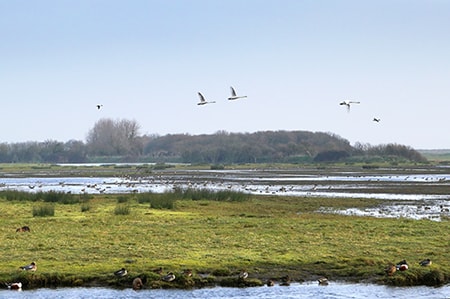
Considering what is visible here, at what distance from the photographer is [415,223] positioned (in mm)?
32188

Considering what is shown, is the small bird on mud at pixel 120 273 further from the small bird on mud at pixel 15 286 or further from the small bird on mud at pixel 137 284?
the small bird on mud at pixel 15 286

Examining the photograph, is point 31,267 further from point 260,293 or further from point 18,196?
point 18,196

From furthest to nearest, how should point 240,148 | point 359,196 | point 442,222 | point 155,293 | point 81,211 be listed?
point 240,148
point 359,196
point 81,211
point 442,222
point 155,293

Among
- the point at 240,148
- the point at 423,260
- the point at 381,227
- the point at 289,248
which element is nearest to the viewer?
the point at 423,260

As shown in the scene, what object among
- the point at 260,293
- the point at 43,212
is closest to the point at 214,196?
the point at 43,212

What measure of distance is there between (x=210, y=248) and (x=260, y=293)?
566 cm

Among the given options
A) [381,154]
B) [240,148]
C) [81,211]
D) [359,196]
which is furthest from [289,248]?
[240,148]

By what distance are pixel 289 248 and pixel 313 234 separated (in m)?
3.38

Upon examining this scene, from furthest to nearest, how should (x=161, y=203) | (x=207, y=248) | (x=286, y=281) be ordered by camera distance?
(x=161, y=203), (x=207, y=248), (x=286, y=281)

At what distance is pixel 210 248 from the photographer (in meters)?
24.9

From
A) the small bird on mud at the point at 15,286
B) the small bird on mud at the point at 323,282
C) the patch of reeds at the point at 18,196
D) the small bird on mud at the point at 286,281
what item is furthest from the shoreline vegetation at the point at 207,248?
the patch of reeds at the point at 18,196

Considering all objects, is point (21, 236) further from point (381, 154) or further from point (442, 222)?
point (381, 154)

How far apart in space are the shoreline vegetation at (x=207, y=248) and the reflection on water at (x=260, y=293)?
1.79 ft

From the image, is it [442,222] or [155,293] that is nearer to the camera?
[155,293]
